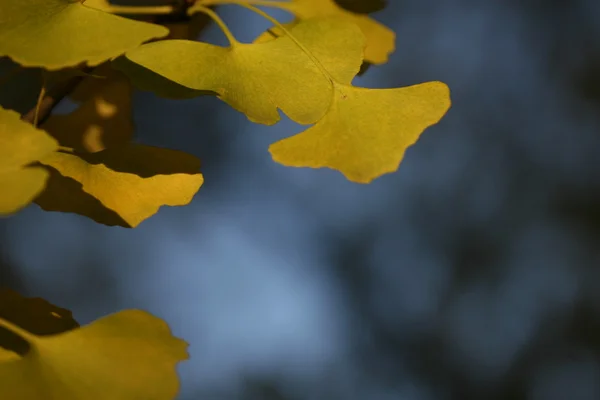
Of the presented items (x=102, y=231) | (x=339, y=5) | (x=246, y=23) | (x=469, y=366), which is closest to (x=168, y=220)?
(x=102, y=231)

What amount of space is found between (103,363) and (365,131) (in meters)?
0.09

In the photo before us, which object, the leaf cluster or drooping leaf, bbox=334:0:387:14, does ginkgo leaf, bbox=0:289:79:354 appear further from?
drooping leaf, bbox=334:0:387:14

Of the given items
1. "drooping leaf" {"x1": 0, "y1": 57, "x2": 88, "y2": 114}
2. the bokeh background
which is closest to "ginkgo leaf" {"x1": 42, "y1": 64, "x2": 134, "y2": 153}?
"drooping leaf" {"x1": 0, "y1": 57, "x2": 88, "y2": 114}

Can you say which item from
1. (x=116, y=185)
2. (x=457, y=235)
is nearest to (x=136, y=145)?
(x=116, y=185)

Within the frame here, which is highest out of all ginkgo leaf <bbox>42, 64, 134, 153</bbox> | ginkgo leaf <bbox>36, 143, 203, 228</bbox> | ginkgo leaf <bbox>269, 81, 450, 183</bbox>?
ginkgo leaf <bbox>269, 81, 450, 183</bbox>

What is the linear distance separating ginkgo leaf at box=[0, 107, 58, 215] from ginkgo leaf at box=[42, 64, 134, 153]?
10 centimetres

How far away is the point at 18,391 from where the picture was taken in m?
0.14

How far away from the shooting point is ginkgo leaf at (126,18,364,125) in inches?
6.9

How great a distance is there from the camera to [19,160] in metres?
0.14

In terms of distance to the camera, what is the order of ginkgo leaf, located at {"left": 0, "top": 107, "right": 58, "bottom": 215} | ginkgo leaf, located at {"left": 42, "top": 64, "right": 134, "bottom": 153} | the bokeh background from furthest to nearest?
the bokeh background
ginkgo leaf, located at {"left": 42, "top": 64, "right": 134, "bottom": 153}
ginkgo leaf, located at {"left": 0, "top": 107, "right": 58, "bottom": 215}

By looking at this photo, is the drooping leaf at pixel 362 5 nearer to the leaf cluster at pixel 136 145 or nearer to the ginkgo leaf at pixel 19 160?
the leaf cluster at pixel 136 145

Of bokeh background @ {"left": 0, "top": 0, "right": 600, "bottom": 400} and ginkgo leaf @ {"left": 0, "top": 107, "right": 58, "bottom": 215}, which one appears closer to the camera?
ginkgo leaf @ {"left": 0, "top": 107, "right": 58, "bottom": 215}

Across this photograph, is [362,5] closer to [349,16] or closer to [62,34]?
[349,16]

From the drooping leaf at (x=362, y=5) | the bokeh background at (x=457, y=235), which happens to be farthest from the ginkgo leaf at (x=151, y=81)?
the bokeh background at (x=457, y=235)
